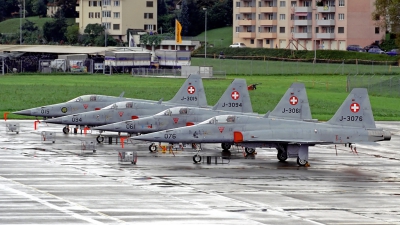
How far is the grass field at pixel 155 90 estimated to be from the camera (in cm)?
7800

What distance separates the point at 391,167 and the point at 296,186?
344 inches

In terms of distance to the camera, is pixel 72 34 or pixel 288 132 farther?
pixel 72 34

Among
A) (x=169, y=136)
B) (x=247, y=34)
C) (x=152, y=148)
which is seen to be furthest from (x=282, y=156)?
(x=247, y=34)

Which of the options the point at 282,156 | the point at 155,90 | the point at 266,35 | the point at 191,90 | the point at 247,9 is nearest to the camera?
the point at 282,156

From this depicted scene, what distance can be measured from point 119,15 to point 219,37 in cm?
2190

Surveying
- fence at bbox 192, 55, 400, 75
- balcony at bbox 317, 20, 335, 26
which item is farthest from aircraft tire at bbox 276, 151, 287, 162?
balcony at bbox 317, 20, 335, 26

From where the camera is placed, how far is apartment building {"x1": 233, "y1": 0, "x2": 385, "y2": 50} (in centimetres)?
15675

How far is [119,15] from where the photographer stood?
587 ft

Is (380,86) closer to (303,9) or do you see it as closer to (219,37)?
(303,9)

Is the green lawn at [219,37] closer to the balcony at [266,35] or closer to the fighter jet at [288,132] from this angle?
the balcony at [266,35]

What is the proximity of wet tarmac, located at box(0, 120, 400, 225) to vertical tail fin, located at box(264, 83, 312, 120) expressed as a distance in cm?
214

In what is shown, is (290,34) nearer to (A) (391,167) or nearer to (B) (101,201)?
(A) (391,167)

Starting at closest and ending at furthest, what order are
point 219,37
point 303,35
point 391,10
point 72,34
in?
point 391,10
point 303,35
point 72,34
point 219,37

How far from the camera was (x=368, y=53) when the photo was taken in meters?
146
